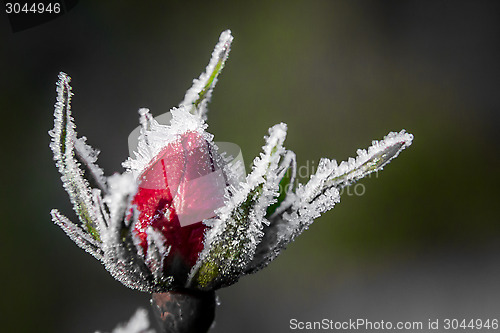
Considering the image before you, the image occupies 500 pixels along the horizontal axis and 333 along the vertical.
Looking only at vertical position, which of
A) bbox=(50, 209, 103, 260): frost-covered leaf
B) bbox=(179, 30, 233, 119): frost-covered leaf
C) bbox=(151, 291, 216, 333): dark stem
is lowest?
bbox=(151, 291, 216, 333): dark stem

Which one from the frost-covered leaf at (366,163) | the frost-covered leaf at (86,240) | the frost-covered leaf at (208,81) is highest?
the frost-covered leaf at (208,81)

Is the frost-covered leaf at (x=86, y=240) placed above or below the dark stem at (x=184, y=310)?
above

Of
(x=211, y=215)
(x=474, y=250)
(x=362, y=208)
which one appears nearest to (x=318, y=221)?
(x=362, y=208)

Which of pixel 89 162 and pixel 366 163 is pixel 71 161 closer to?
pixel 89 162

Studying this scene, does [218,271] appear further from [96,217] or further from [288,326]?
[288,326]
